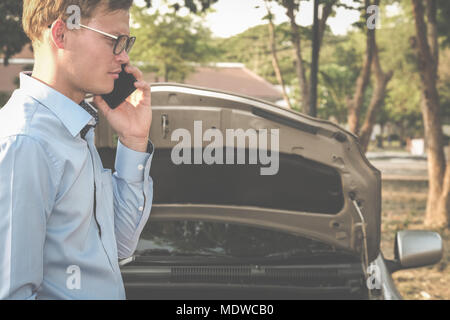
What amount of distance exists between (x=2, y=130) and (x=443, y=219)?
977 cm

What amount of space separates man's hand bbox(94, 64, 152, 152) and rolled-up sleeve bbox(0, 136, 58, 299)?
42 cm

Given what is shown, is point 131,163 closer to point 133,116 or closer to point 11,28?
point 133,116

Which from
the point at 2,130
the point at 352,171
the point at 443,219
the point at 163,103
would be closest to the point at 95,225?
the point at 2,130

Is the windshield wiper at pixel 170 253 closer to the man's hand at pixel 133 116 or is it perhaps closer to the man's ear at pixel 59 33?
the man's hand at pixel 133 116

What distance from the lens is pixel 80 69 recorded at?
4.56 ft

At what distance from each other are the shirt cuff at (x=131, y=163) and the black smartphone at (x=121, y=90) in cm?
15

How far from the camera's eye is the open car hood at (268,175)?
248cm

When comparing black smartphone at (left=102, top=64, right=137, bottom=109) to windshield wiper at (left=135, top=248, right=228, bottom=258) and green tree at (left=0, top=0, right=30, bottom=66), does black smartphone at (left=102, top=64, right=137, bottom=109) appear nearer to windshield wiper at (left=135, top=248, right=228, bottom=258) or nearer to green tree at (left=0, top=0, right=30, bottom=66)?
windshield wiper at (left=135, top=248, right=228, bottom=258)

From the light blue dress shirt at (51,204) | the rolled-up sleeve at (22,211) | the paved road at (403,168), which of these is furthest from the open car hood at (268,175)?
the paved road at (403,168)

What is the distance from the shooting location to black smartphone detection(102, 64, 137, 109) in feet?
5.62

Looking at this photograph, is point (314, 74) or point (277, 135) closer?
point (277, 135)

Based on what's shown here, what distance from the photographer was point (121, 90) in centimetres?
174

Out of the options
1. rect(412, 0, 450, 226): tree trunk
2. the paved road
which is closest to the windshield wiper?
rect(412, 0, 450, 226): tree trunk

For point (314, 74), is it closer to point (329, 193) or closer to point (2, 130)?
point (329, 193)
